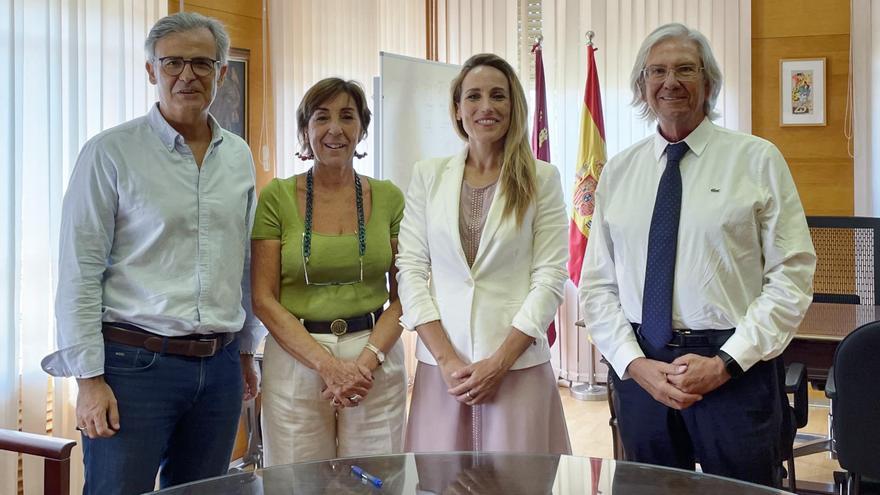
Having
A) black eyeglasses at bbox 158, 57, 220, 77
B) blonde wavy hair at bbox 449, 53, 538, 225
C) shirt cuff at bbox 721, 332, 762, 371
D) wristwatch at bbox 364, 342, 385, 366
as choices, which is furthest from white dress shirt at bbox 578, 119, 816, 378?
black eyeglasses at bbox 158, 57, 220, 77

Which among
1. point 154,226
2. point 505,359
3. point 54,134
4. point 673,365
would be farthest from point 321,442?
point 54,134

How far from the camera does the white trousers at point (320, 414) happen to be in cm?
213

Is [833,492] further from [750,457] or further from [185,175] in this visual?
[185,175]

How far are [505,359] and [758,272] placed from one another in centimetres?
63

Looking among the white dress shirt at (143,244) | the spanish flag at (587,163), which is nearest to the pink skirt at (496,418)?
the white dress shirt at (143,244)

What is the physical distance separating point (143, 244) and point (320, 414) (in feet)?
2.03

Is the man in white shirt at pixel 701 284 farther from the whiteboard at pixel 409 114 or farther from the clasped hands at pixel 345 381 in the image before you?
the whiteboard at pixel 409 114

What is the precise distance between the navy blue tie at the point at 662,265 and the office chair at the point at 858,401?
0.71 m

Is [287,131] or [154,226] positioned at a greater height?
[287,131]

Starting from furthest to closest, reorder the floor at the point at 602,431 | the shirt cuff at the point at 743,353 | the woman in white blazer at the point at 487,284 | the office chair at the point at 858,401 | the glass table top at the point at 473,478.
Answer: the floor at the point at 602,431
the office chair at the point at 858,401
the woman in white blazer at the point at 487,284
the shirt cuff at the point at 743,353
the glass table top at the point at 473,478

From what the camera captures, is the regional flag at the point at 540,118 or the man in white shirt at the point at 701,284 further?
the regional flag at the point at 540,118

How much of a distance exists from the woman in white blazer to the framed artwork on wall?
7.77ft

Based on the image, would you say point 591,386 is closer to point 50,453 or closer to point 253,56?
point 253,56

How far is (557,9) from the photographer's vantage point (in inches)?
230
